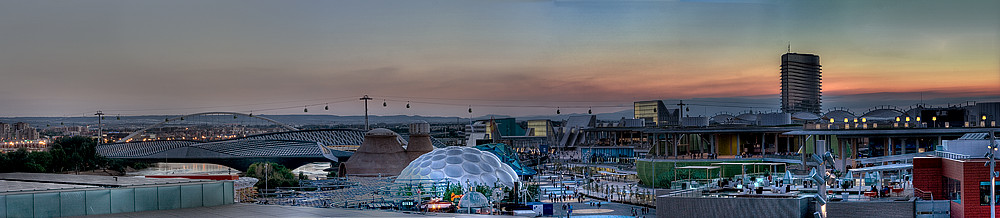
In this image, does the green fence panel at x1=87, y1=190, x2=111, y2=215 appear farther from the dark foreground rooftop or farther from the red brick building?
the red brick building

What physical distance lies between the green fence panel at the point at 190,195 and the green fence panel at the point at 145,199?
49 cm

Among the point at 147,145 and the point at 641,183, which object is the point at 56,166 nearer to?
the point at 147,145

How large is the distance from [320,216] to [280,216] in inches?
26.8

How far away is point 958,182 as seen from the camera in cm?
3016

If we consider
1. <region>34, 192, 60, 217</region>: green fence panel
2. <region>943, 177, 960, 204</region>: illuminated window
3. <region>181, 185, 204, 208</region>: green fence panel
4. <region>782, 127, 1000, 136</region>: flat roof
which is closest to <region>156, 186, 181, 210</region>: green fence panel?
<region>181, 185, 204, 208</region>: green fence panel

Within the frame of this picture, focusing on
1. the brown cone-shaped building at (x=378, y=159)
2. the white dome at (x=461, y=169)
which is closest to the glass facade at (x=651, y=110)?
the brown cone-shaped building at (x=378, y=159)

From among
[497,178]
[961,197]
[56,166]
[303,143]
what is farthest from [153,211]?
[303,143]

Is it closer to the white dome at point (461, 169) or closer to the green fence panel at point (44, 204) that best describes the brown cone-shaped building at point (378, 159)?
the white dome at point (461, 169)

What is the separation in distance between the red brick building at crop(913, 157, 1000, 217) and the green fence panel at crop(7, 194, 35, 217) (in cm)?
2754

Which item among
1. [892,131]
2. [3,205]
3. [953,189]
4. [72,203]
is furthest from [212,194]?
[892,131]

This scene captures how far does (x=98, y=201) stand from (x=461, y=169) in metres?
37.2

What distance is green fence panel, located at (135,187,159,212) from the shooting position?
50.1ft

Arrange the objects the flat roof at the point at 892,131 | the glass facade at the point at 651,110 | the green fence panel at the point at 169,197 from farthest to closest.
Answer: the glass facade at the point at 651,110, the flat roof at the point at 892,131, the green fence panel at the point at 169,197

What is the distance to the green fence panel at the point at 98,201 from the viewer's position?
14648 millimetres
